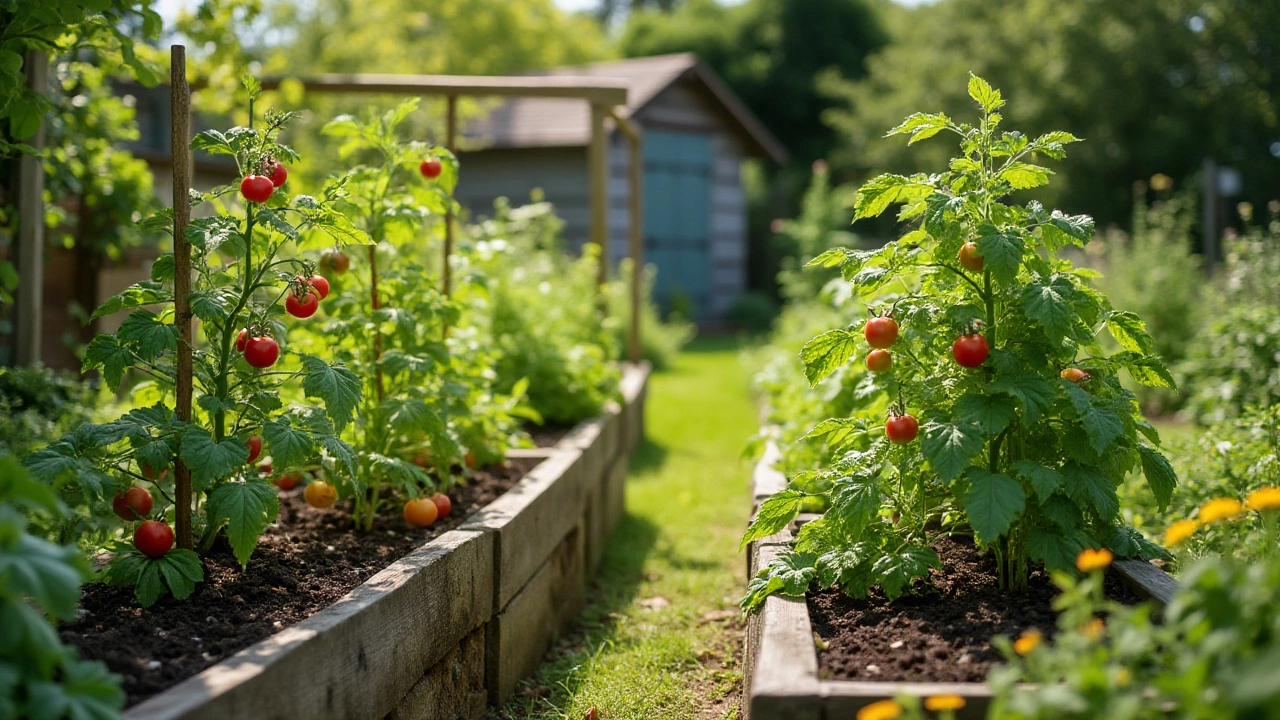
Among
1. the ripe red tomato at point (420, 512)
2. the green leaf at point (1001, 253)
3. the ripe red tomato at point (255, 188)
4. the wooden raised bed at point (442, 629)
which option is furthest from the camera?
the ripe red tomato at point (420, 512)

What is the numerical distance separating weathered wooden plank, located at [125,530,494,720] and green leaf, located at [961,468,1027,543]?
131 cm

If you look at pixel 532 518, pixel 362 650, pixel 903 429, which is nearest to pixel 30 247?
pixel 532 518

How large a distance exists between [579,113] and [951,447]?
13.8 meters

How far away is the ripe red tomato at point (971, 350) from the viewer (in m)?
2.46

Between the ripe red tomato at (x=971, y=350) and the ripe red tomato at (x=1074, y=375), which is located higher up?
the ripe red tomato at (x=971, y=350)

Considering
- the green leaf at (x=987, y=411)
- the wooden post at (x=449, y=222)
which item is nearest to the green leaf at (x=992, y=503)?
the green leaf at (x=987, y=411)

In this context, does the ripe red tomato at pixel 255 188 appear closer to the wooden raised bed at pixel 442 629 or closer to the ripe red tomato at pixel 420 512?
the wooden raised bed at pixel 442 629

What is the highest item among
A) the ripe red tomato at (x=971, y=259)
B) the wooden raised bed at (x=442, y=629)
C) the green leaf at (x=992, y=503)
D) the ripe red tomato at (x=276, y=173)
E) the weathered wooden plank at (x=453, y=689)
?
the ripe red tomato at (x=276, y=173)

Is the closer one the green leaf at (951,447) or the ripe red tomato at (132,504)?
→ the green leaf at (951,447)

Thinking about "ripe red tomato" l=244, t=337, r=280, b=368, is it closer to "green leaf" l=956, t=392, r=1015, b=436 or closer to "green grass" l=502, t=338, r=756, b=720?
"green grass" l=502, t=338, r=756, b=720

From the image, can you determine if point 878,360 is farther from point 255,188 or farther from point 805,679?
point 255,188

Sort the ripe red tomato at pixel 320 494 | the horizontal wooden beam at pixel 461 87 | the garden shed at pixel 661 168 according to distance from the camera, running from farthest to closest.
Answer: the garden shed at pixel 661 168 < the horizontal wooden beam at pixel 461 87 < the ripe red tomato at pixel 320 494

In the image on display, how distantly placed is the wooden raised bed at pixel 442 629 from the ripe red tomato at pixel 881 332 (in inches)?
48.2

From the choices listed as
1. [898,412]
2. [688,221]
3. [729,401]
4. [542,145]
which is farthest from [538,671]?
[688,221]
